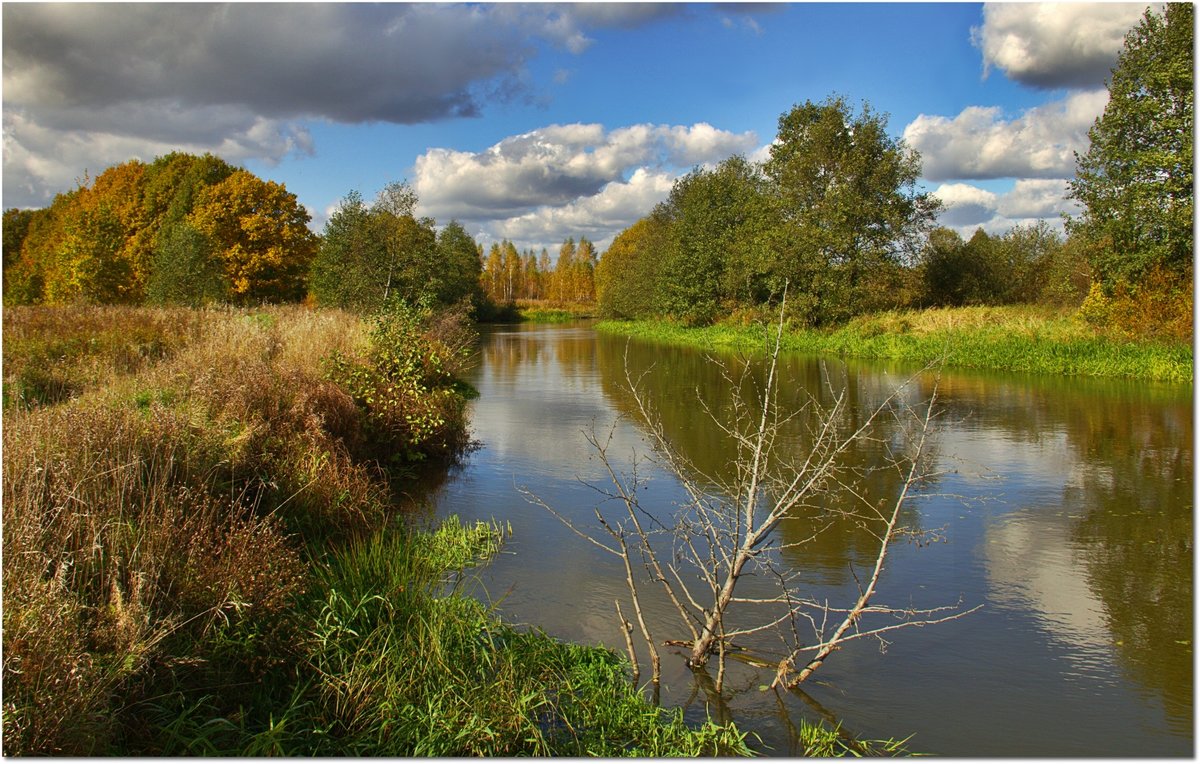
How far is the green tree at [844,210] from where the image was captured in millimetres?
31156

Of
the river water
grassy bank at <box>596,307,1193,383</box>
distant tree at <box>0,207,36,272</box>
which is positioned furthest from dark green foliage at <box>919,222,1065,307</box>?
distant tree at <box>0,207,36,272</box>

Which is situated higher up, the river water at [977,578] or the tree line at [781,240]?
the tree line at [781,240]

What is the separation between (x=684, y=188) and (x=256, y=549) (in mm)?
48339

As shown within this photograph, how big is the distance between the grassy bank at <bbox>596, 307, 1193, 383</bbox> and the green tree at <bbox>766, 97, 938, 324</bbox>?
61.4 inches

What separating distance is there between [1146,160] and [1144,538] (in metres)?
16.6

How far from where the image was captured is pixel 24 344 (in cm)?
1072

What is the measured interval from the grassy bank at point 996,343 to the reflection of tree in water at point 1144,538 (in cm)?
352

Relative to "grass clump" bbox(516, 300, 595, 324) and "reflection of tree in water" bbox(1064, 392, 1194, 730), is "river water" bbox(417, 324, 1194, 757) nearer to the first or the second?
"reflection of tree in water" bbox(1064, 392, 1194, 730)

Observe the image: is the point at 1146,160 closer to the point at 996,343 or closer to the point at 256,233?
the point at 996,343

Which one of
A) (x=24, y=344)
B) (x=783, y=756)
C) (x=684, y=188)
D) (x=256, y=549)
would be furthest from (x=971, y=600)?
(x=684, y=188)

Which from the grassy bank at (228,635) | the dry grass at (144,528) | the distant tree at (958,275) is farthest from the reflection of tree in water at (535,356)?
the grassy bank at (228,635)

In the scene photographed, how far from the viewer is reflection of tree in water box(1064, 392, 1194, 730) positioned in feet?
17.0

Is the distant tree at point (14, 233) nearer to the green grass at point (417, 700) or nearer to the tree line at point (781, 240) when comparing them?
the tree line at point (781, 240)

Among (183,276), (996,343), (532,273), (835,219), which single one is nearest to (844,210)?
(835,219)
